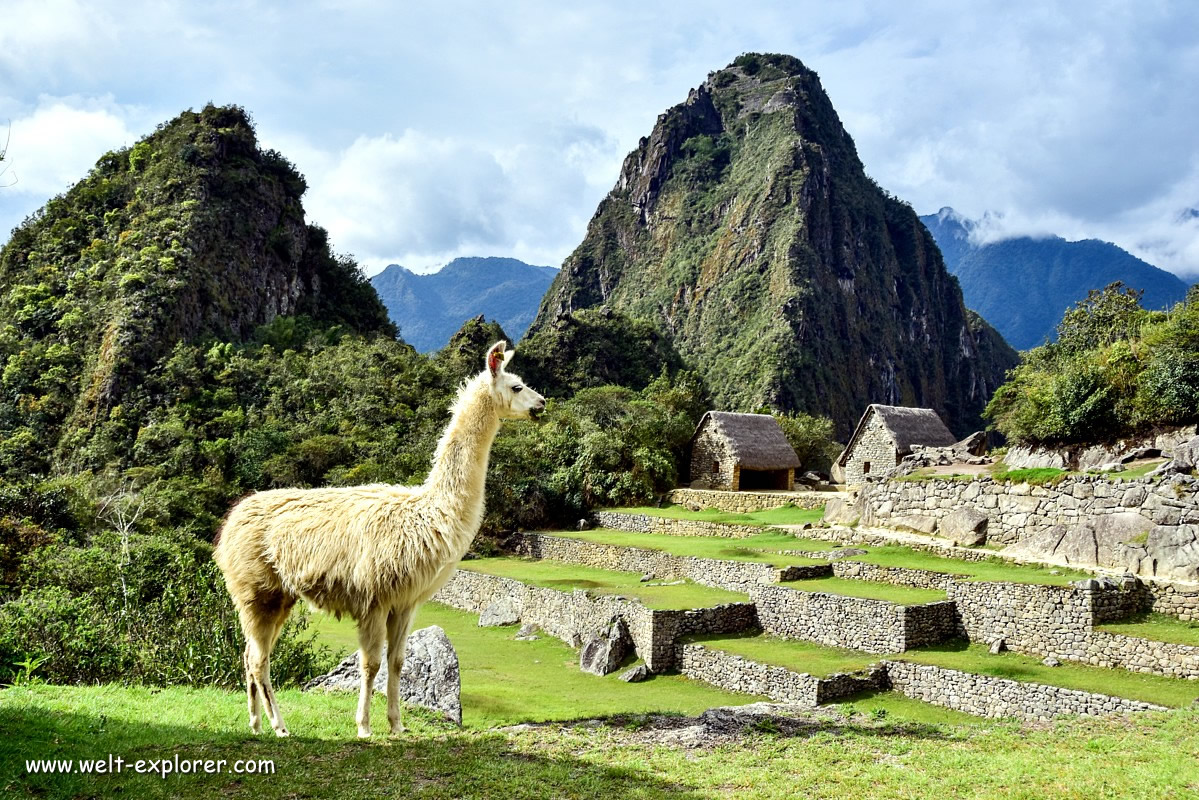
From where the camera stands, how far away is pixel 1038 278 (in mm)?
135750

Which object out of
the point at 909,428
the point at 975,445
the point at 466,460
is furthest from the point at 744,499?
the point at 466,460

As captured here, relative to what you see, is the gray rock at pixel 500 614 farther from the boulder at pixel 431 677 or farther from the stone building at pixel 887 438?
the boulder at pixel 431 677

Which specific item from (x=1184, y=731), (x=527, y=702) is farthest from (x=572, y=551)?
(x=1184, y=731)

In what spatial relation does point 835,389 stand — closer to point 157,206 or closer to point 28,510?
point 157,206

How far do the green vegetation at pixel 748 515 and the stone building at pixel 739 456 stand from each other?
2.63 metres

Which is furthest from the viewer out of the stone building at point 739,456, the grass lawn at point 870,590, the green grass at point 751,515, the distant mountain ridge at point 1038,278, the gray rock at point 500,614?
the distant mountain ridge at point 1038,278

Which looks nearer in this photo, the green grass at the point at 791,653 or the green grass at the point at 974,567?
the green grass at the point at 791,653

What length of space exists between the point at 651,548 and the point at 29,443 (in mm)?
33210

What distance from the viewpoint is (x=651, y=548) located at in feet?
71.2

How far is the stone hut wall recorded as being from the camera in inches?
971

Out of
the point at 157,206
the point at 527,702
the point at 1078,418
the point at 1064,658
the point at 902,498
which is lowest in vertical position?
the point at 527,702

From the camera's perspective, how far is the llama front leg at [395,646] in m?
5.67

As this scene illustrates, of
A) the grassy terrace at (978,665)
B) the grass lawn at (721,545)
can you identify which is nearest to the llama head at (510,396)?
the grassy terrace at (978,665)

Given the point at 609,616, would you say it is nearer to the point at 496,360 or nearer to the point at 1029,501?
the point at 1029,501
